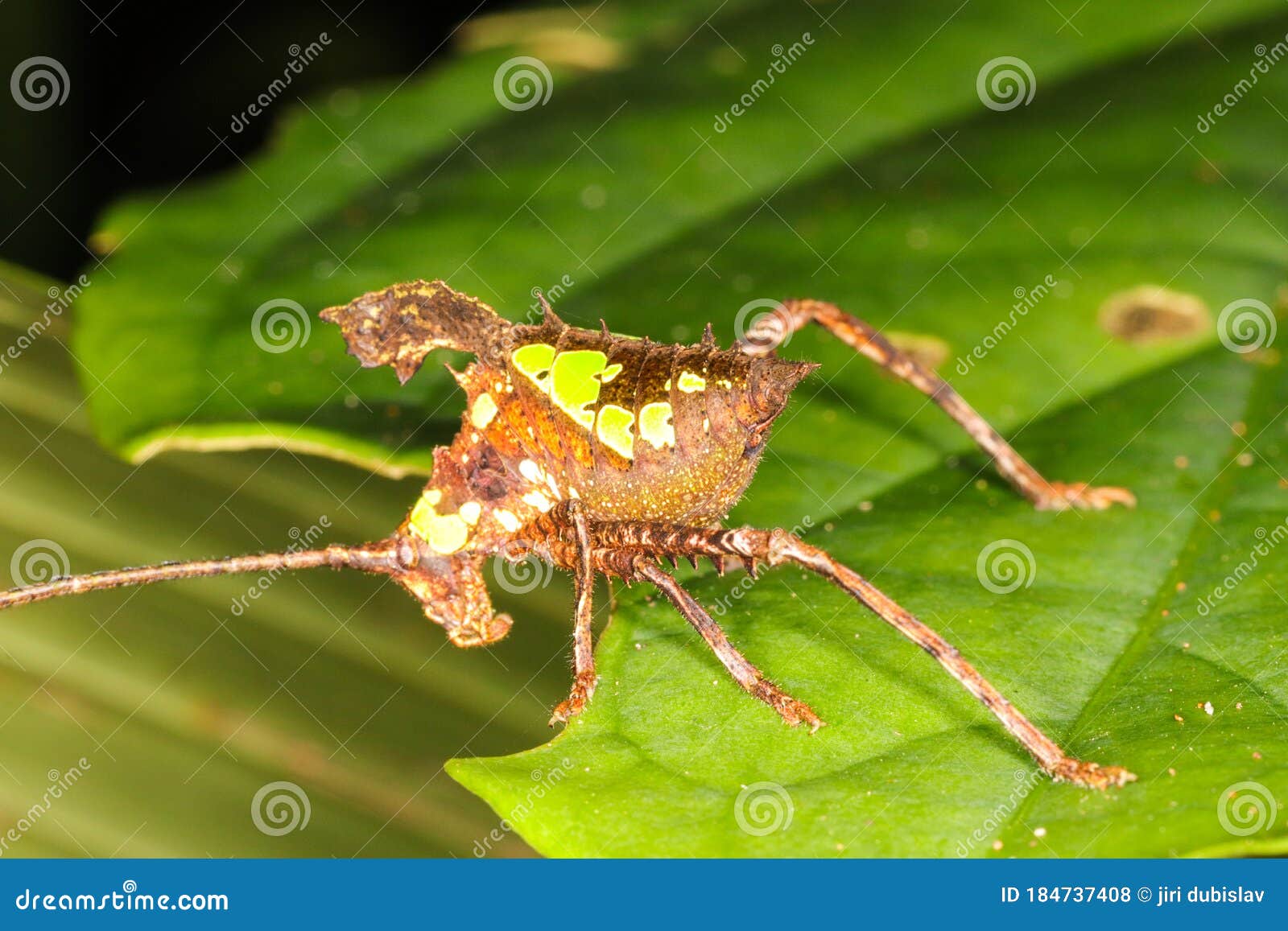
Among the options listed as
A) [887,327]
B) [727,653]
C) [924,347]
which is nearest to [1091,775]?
[727,653]

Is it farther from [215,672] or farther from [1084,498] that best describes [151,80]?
[1084,498]

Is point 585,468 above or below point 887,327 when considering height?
below

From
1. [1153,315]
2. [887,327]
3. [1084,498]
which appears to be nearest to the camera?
[1084,498]

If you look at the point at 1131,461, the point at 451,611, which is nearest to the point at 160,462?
the point at 451,611

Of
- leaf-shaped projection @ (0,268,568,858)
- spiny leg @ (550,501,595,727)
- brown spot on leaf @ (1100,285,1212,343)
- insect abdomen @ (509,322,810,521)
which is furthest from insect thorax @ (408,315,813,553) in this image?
brown spot on leaf @ (1100,285,1212,343)

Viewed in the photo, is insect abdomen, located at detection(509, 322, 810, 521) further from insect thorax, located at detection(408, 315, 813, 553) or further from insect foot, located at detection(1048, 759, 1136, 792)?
insect foot, located at detection(1048, 759, 1136, 792)

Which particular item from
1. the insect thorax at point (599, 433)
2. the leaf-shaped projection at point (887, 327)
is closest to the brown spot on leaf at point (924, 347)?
the leaf-shaped projection at point (887, 327)

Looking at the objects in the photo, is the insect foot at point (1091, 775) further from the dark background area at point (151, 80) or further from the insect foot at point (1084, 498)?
the dark background area at point (151, 80)
